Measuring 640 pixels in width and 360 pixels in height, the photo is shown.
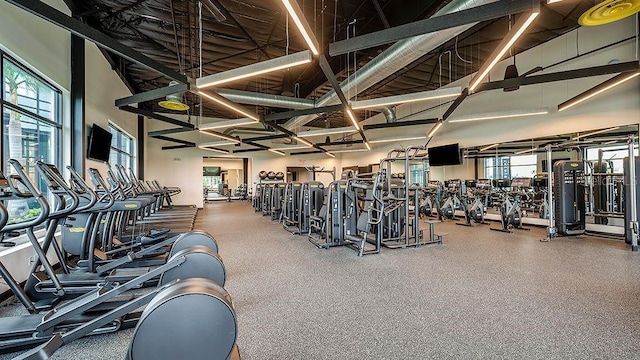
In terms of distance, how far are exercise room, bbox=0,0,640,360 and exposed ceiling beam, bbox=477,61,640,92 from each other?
1.2 inches

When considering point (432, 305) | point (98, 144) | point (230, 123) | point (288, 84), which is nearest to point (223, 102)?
point (230, 123)

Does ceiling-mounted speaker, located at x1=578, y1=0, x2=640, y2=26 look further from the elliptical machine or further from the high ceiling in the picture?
the elliptical machine

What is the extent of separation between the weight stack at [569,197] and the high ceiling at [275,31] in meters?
3.20

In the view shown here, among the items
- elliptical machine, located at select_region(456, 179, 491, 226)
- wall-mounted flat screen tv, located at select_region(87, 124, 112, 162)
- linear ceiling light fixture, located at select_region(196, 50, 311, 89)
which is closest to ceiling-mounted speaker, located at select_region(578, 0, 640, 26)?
linear ceiling light fixture, located at select_region(196, 50, 311, 89)

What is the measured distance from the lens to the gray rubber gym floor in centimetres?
204

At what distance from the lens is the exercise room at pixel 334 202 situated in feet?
6.89

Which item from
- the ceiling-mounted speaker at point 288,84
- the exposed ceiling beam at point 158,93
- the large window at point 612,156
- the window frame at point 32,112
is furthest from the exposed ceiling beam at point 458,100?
the window frame at point 32,112

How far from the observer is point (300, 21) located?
3.25 metres

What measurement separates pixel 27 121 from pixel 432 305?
19.2 feet

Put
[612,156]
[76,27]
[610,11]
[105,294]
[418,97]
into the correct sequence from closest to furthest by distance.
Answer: [105,294] → [610,11] → [76,27] → [418,97] → [612,156]

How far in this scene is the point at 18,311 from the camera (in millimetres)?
2695

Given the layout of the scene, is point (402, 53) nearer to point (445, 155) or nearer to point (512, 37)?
point (512, 37)

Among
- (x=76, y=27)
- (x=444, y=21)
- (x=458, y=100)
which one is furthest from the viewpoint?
(x=458, y=100)

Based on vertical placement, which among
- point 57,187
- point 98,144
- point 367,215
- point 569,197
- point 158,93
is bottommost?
point 367,215
